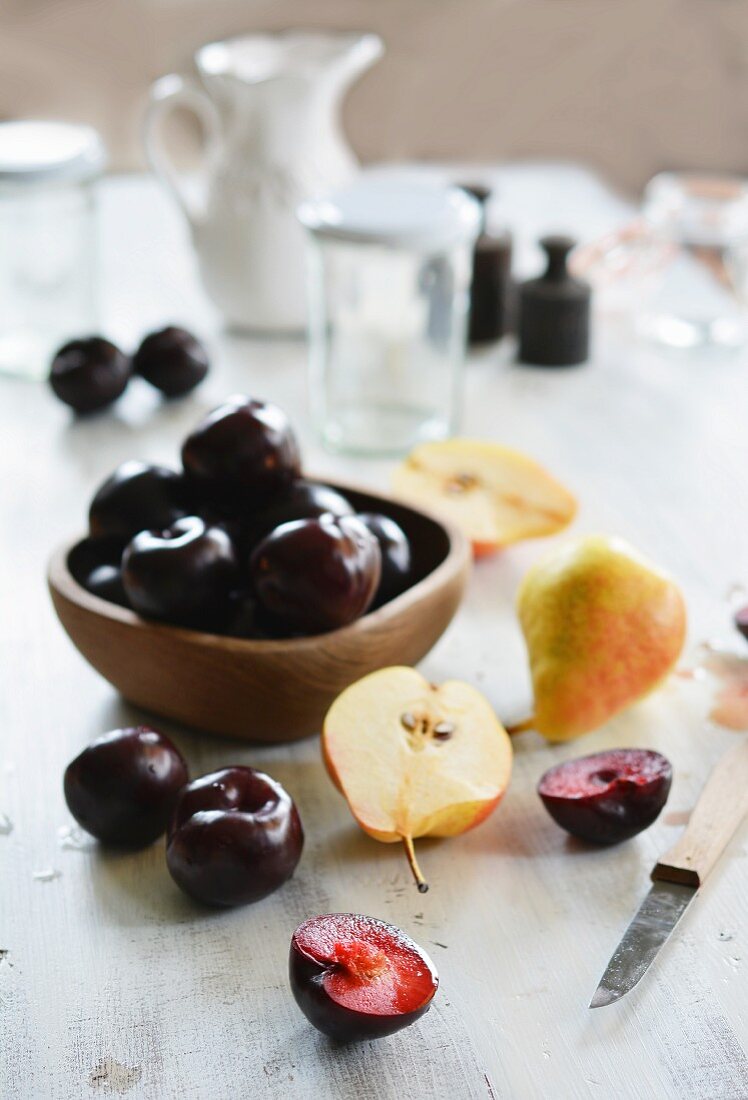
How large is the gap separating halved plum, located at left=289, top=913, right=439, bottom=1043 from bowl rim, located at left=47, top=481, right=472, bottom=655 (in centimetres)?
14

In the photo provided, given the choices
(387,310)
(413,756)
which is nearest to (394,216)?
(387,310)

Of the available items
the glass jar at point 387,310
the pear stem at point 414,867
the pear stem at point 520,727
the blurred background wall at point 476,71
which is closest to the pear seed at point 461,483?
the glass jar at point 387,310

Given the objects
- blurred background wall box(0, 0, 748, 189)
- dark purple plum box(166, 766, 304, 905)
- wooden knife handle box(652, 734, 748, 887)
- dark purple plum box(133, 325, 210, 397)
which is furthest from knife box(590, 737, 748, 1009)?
blurred background wall box(0, 0, 748, 189)

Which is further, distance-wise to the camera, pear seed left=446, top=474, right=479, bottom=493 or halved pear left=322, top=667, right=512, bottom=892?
pear seed left=446, top=474, right=479, bottom=493

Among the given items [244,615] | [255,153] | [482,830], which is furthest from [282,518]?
[255,153]

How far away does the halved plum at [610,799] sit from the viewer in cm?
55

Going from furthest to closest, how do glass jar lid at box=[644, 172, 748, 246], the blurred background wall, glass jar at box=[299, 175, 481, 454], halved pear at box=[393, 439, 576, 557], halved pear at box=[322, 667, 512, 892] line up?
the blurred background wall → glass jar lid at box=[644, 172, 748, 246] → glass jar at box=[299, 175, 481, 454] → halved pear at box=[393, 439, 576, 557] → halved pear at box=[322, 667, 512, 892]

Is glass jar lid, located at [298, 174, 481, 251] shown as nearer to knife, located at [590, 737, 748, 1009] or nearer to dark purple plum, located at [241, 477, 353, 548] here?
dark purple plum, located at [241, 477, 353, 548]

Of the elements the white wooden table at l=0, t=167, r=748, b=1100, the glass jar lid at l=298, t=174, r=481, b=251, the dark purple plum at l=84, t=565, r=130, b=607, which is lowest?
the white wooden table at l=0, t=167, r=748, b=1100

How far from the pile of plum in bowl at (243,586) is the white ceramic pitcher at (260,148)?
48cm

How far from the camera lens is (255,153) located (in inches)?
43.1

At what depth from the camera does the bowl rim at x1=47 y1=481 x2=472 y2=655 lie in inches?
22.8

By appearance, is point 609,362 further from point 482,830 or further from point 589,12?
point 589,12

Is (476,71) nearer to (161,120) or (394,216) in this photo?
(161,120)
